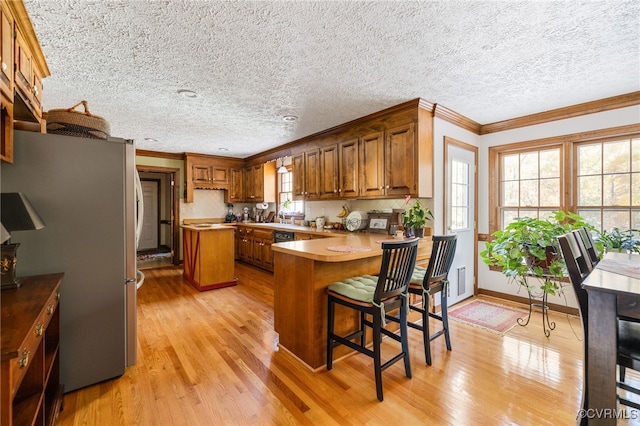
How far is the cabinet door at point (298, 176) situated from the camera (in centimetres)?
493

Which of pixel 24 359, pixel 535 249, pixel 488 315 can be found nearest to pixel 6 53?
pixel 24 359

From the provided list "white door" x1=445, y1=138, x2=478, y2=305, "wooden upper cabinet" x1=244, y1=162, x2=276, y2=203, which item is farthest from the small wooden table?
"wooden upper cabinet" x1=244, y1=162, x2=276, y2=203

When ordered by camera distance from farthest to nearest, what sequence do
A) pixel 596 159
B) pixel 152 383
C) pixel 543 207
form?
pixel 543 207, pixel 596 159, pixel 152 383

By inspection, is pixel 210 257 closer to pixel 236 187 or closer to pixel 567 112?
pixel 236 187

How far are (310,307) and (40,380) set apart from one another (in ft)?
4.97

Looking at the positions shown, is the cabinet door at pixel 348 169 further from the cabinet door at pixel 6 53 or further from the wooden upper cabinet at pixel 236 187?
the wooden upper cabinet at pixel 236 187

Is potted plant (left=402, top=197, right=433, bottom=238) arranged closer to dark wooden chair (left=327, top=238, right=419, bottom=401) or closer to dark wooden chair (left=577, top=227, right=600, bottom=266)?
dark wooden chair (left=327, top=238, right=419, bottom=401)

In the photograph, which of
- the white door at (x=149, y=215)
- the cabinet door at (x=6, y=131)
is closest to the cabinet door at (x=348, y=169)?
the cabinet door at (x=6, y=131)

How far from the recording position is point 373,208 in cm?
413

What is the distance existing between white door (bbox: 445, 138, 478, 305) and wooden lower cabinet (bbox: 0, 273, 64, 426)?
353 cm

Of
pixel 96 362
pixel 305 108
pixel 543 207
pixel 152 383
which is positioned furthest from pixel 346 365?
pixel 543 207

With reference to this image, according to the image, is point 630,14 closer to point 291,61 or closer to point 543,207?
point 291,61

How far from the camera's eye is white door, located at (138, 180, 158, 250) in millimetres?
8031

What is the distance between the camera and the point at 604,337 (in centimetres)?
136
